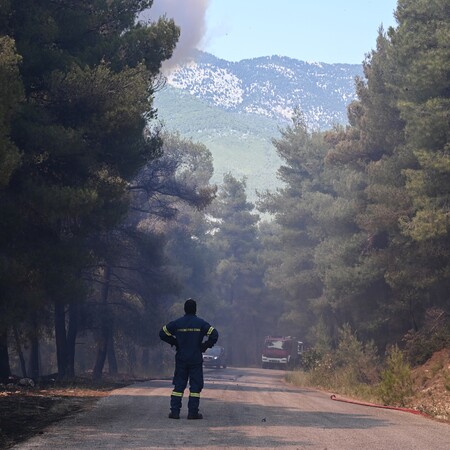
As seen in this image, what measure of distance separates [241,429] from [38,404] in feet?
19.9

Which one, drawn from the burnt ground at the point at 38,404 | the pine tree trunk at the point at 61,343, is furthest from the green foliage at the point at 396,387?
the pine tree trunk at the point at 61,343

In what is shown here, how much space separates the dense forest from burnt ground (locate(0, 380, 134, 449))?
2.15 metres

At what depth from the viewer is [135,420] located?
14.4 meters

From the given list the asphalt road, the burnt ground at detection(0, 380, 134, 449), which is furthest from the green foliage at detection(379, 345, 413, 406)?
the burnt ground at detection(0, 380, 134, 449)

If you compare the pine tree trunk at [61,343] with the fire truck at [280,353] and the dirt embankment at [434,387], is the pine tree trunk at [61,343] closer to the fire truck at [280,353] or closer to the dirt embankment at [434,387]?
the dirt embankment at [434,387]

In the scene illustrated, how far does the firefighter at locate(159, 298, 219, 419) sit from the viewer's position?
14453 millimetres

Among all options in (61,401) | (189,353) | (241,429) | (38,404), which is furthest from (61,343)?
(241,429)

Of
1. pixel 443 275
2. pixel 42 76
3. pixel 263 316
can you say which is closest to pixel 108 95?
pixel 42 76

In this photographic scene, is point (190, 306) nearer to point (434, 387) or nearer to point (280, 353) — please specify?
point (434, 387)

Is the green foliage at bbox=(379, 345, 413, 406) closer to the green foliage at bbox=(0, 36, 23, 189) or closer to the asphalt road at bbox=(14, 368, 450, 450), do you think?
the asphalt road at bbox=(14, 368, 450, 450)

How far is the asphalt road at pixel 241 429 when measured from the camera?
11.4m

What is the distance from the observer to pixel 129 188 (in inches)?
1303

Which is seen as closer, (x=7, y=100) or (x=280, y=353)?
(x=7, y=100)

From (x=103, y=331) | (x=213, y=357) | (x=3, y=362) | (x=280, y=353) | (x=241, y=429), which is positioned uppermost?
(x=103, y=331)
